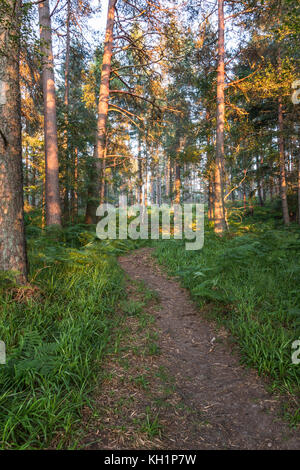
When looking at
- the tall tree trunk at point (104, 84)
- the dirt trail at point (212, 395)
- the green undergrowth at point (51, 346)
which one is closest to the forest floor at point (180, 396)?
the dirt trail at point (212, 395)

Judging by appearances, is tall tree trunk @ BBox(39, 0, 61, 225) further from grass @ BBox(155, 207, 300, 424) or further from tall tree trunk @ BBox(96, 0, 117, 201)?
grass @ BBox(155, 207, 300, 424)

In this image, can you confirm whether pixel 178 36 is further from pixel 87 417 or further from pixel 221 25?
pixel 87 417

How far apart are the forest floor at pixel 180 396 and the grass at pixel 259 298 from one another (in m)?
0.23

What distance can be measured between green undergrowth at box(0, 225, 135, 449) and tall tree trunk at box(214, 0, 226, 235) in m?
6.75

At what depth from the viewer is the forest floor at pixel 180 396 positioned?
1.98 meters

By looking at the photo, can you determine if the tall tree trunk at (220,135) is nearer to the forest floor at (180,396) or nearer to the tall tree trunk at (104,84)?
the tall tree trunk at (104,84)

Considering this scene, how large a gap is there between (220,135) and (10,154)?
8502mm

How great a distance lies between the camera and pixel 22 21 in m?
3.36

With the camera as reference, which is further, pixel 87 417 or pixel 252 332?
pixel 252 332

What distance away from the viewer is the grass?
2697 millimetres

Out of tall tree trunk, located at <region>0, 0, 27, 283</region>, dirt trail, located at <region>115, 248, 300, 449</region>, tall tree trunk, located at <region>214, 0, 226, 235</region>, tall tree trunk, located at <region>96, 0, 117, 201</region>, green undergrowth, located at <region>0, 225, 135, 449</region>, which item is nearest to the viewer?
green undergrowth, located at <region>0, 225, 135, 449</region>

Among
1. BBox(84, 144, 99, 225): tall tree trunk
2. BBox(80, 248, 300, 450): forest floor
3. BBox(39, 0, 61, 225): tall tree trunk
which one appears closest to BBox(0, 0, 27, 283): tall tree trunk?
BBox(80, 248, 300, 450): forest floor

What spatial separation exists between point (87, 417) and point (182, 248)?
22.7 ft
